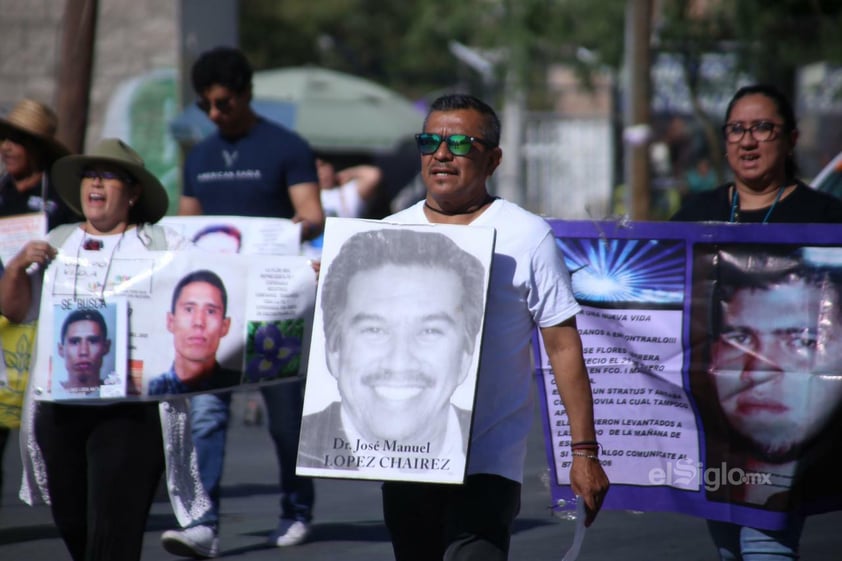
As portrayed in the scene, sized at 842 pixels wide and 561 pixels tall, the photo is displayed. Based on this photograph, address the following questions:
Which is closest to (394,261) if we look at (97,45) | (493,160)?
(493,160)

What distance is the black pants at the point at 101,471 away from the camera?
4.74 metres

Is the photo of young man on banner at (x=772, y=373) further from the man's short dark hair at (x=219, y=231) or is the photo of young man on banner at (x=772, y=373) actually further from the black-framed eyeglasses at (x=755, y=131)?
the man's short dark hair at (x=219, y=231)

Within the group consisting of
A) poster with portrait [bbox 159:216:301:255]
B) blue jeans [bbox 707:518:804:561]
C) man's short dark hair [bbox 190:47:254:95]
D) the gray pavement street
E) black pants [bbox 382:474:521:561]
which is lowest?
the gray pavement street

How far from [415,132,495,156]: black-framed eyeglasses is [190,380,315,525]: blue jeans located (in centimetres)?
253

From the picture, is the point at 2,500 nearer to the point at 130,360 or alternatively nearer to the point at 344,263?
the point at 130,360

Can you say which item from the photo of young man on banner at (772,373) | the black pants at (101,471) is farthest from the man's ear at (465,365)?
the black pants at (101,471)

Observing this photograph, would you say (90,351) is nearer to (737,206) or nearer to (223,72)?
(223,72)

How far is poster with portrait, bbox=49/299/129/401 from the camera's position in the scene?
4.91 m

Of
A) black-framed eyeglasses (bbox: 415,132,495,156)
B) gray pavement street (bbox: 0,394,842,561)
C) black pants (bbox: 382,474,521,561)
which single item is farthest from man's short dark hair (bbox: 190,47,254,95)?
black pants (bbox: 382,474,521,561)

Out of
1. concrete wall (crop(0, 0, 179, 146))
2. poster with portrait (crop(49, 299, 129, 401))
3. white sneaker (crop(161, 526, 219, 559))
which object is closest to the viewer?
poster with portrait (crop(49, 299, 129, 401))

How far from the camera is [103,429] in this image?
4891 mm

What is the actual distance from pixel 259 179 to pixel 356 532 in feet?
5.87

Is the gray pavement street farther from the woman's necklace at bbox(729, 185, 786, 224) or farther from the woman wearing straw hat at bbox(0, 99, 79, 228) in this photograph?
the woman's necklace at bbox(729, 185, 786, 224)

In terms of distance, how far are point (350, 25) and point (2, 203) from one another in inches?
1635
